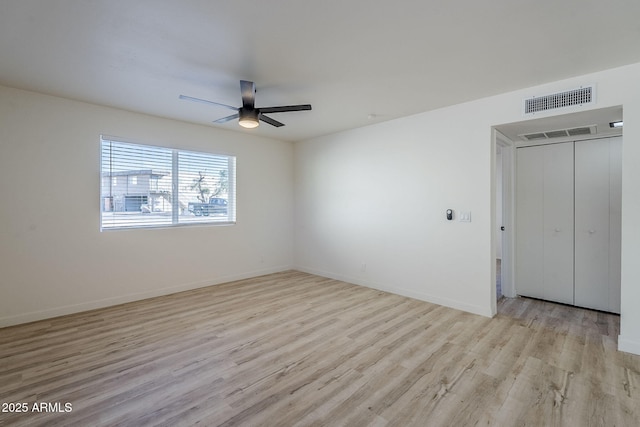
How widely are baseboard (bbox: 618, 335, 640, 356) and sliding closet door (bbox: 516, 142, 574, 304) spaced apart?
134 cm

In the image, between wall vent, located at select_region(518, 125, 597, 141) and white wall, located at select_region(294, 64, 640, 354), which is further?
wall vent, located at select_region(518, 125, 597, 141)

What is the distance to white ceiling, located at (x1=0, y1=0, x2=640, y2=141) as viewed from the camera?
196 centimetres

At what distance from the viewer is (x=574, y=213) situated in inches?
153

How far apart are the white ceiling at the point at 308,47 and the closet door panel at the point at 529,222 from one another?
148cm

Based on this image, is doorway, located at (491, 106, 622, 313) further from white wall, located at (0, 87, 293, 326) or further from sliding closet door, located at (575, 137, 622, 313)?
white wall, located at (0, 87, 293, 326)

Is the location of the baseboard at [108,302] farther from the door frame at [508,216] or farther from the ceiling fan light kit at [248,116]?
the door frame at [508,216]

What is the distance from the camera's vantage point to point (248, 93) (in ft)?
9.61

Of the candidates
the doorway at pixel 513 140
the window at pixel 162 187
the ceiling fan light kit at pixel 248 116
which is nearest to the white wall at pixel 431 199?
the doorway at pixel 513 140

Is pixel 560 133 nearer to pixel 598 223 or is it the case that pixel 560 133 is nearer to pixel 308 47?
pixel 598 223

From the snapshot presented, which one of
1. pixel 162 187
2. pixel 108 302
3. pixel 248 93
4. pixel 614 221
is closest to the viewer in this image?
pixel 248 93

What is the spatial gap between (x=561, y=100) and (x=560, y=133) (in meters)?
0.92

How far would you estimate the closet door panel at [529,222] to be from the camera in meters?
4.16

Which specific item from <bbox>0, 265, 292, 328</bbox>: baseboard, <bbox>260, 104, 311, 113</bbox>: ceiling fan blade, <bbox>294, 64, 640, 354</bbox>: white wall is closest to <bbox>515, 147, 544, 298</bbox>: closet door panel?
<bbox>294, 64, 640, 354</bbox>: white wall

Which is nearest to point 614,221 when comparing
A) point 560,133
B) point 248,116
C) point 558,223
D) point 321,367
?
point 558,223
